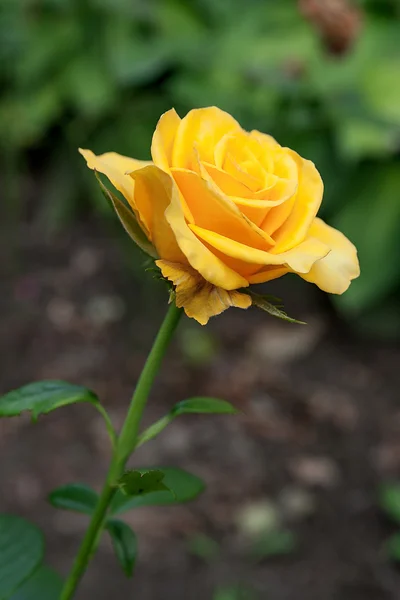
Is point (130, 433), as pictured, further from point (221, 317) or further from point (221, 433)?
point (221, 317)

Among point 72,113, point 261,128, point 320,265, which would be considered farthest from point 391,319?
point 320,265

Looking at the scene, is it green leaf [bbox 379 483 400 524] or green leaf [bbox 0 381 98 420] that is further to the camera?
green leaf [bbox 379 483 400 524]

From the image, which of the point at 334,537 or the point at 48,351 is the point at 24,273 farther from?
the point at 334,537

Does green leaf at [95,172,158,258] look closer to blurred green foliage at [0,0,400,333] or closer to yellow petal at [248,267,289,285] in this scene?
yellow petal at [248,267,289,285]

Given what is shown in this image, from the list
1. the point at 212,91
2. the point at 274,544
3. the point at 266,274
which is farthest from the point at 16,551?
the point at 212,91

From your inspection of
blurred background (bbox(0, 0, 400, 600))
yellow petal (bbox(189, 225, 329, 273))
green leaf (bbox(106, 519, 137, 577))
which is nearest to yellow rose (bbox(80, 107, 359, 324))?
yellow petal (bbox(189, 225, 329, 273))

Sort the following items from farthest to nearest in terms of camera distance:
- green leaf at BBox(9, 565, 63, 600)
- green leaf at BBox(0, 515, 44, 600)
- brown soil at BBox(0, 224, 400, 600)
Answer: brown soil at BBox(0, 224, 400, 600)
green leaf at BBox(9, 565, 63, 600)
green leaf at BBox(0, 515, 44, 600)
